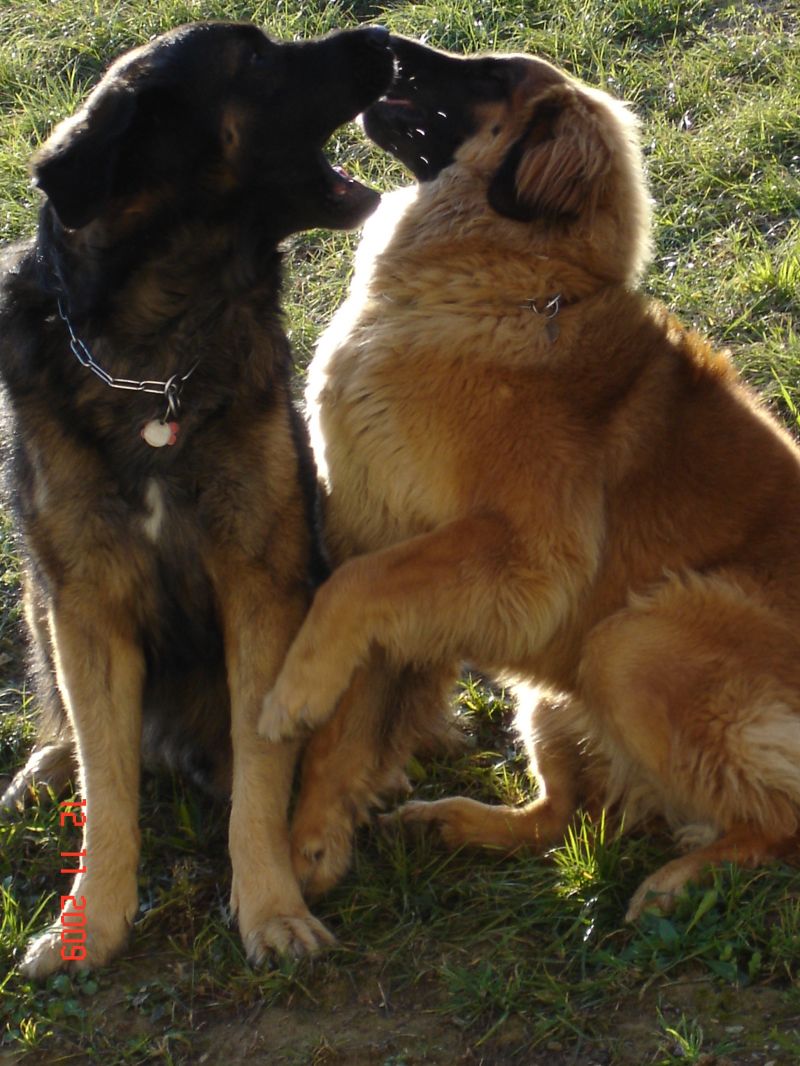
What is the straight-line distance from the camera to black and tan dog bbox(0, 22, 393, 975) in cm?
302

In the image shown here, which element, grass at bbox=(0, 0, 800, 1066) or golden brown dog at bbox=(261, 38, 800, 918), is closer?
grass at bbox=(0, 0, 800, 1066)

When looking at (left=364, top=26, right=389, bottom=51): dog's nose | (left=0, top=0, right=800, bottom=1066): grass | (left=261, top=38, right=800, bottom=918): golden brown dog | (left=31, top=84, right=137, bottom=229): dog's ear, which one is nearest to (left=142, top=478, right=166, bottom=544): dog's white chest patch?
(left=261, top=38, right=800, bottom=918): golden brown dog

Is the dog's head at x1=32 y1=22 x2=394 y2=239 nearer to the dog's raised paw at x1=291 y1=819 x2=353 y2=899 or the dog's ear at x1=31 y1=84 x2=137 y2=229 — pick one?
the dog's ear at x1=31 y1=84 x2=137 y2=229

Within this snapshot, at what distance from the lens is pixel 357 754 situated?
11.0 ft

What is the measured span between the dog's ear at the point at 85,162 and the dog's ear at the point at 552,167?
3.39ft

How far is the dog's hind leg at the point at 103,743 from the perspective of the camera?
3021mm

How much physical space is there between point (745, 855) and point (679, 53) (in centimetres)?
434

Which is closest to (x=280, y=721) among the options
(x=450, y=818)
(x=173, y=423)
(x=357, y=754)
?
(x=357, y=754)

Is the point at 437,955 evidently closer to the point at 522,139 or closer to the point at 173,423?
the point at 173,423

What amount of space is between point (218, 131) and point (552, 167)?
0.87m

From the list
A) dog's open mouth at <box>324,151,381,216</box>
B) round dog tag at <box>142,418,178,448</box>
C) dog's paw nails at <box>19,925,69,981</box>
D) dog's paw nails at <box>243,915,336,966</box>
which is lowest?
dog's paw nails at <box>19,925,69,981</box>

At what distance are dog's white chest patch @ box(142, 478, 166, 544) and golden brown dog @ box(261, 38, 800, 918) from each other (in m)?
0.44

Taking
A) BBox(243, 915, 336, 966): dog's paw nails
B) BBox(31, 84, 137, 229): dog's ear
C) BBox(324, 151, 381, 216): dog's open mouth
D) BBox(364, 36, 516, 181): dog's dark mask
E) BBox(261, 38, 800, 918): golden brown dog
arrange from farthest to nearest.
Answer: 1. BBox(364, 36, 516, 181): dog's dark mask
2. BBox(324, 151, 381, 216): dog's open mouth
3. BBox(261, 38, 800, 918): golden brown dog
4. BBox(243, 915, 336, 966): dog's paw nails
5. BBox(31, 84, 137, 229): dog's ear

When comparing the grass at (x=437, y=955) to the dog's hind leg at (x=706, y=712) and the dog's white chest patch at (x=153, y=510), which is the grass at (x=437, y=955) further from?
the dog's white chest patch at (x=153, y=510)
